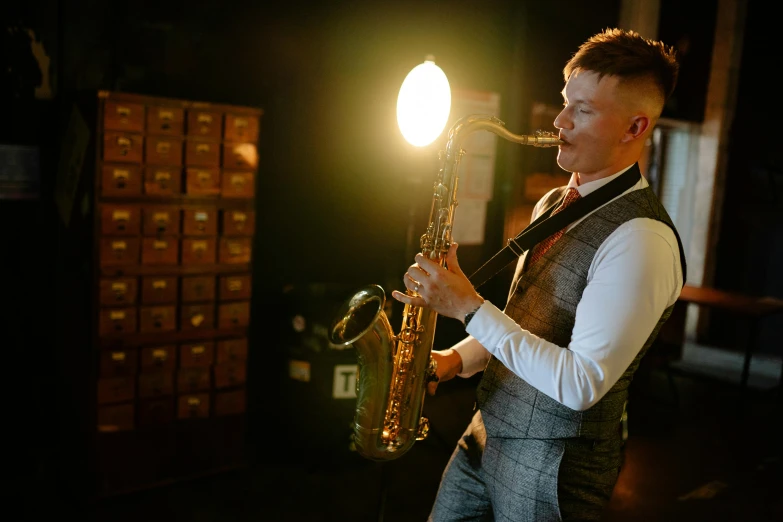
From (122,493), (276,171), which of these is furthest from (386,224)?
(122,493)

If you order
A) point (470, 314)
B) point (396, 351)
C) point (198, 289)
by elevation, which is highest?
point (470, 314)

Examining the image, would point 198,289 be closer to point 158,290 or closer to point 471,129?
point 158,290

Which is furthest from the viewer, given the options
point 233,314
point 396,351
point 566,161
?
point 233,314

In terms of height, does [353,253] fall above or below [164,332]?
above

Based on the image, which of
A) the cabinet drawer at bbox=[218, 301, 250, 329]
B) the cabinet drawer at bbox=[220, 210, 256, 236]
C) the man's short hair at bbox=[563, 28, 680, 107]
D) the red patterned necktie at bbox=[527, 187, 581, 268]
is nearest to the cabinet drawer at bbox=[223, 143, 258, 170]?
the cabinet drawer at bbox=[220, 210, 256, 236]

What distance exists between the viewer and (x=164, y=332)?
3.60m

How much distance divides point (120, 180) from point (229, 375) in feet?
4.05

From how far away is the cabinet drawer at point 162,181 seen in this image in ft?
11.2

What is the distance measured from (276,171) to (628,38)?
Answer: 10.7ft

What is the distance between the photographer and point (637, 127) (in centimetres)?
179

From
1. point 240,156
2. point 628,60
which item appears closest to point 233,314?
point 240,156

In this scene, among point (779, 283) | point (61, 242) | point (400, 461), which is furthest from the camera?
point (779, 283)

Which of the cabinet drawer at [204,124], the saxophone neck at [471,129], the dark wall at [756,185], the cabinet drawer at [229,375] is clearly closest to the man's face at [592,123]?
the saxophone neck at [471,129]

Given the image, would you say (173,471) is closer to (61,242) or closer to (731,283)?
(61,242)
